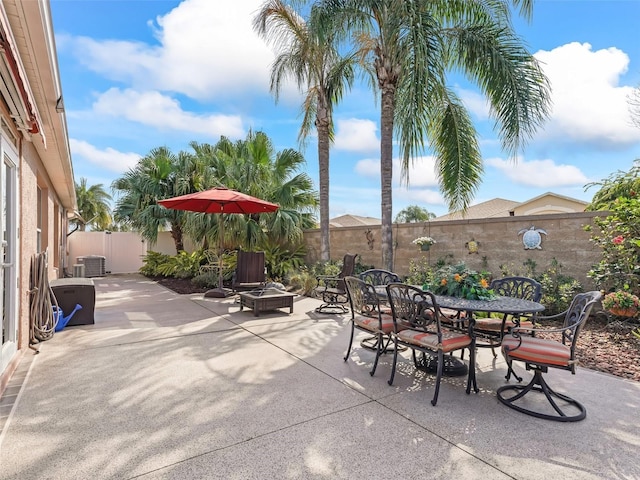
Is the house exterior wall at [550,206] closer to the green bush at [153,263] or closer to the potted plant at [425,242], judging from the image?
the potted plant at [425,242]

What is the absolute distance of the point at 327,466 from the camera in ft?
6.93

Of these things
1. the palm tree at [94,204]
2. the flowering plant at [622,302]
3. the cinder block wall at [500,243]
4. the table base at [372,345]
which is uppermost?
the palm tree at [94,204]

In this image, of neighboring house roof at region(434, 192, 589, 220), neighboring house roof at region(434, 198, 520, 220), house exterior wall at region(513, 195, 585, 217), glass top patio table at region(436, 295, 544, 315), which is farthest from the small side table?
house exterior wall at region(513, 195, 585, 217)

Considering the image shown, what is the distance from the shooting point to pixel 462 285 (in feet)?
11.8

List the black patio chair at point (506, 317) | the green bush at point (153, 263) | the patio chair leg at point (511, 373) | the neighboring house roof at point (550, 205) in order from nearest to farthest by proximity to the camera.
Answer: the patio chair leg at point (511, 373)
the black patio chair at point (506, 317)
the green bush at point (153, 263)
the neighboring house roof at point (550, 205)

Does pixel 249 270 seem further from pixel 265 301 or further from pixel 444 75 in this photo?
pixel 444 75

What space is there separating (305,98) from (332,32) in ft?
9.90

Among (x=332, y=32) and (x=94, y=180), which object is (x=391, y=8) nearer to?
(x=332, y=32)

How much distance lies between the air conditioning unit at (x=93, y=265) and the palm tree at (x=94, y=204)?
1606 centimetres

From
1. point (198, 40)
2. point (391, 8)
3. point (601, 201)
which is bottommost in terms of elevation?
point (601, 201)

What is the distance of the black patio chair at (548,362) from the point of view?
277 centimetres

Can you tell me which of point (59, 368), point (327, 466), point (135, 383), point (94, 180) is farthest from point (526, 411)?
point (94, 180)

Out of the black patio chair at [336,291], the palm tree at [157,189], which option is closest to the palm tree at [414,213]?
the palm tree at [157,189]

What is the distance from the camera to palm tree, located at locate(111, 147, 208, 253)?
12.5 m
